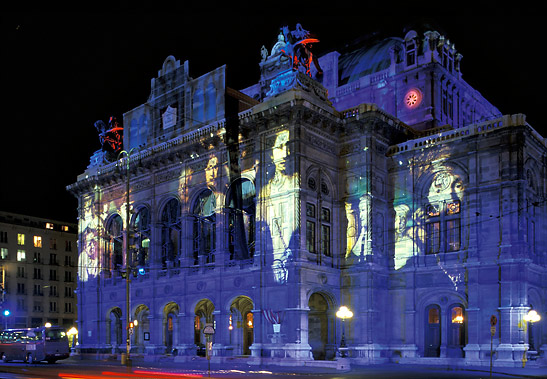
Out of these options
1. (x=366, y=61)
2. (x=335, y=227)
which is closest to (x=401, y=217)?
(x=335, y=227)

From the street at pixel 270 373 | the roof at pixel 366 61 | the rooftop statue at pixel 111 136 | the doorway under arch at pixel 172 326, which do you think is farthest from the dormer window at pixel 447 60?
the doorway under arch at pixel 172 326

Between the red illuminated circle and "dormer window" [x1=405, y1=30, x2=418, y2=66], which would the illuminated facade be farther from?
"dormer window" [x1=405, y1=30, x2=418, y2=66]

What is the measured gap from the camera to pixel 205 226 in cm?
4816

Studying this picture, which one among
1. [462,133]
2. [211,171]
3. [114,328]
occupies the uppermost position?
[462,133]

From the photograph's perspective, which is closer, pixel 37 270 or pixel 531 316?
pixel 531 316

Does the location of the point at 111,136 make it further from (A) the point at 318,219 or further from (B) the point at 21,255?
(B) the point at 21,255

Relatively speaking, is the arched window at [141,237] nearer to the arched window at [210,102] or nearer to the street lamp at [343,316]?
the arched window at [210,102]

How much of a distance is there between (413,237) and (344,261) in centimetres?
484

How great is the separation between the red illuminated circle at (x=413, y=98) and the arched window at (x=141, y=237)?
2318 cm

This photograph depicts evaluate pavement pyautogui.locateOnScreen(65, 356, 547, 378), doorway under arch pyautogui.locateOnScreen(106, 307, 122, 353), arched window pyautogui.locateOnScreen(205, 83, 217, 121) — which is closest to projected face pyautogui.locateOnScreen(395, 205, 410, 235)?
Answer: pavement pyautogui.locateOnScreen(65, 356, 547, 378)

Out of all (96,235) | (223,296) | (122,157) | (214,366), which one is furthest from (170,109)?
(214,366)

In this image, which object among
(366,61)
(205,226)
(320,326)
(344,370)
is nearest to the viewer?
(344,370)

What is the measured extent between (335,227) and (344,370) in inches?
452

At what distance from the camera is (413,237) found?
42.6 m
